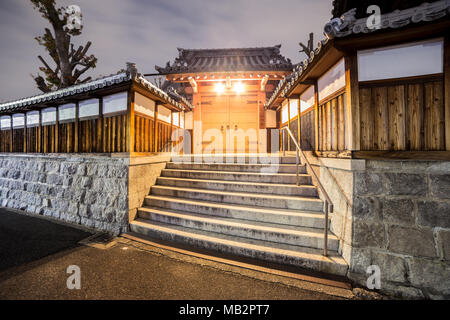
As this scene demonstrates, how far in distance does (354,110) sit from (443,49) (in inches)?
66.3

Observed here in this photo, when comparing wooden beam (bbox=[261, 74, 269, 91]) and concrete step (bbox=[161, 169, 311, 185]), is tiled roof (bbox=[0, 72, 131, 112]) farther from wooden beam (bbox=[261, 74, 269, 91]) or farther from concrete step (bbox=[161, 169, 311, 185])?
wooden beam (bbox=[261, 74, 269, 91])

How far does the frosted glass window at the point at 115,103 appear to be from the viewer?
5664 millimetres

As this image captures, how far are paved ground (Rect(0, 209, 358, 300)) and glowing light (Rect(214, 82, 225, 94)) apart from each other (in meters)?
9.20

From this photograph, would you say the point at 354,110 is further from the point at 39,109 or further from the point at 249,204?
the point at 39,109

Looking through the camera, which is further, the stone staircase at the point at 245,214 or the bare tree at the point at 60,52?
the bare tree at the point at 60,52

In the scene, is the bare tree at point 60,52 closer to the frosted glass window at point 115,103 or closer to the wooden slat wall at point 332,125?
the frosted glass window at point 115,103

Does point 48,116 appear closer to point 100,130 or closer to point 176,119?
point 100,130

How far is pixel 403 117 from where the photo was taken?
128 inches

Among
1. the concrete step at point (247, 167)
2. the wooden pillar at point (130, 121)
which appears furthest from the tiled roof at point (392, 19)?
the wooden pillar at point (130, 121)

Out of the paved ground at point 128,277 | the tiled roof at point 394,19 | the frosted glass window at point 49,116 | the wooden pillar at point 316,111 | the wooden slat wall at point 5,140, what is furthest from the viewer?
A: the wooden slat wall at point 5,140

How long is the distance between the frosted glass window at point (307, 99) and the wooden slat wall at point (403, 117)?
2.01 m

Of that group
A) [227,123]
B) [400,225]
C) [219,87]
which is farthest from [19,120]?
[400,225]

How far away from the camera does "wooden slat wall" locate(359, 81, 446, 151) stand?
307 centimetres
